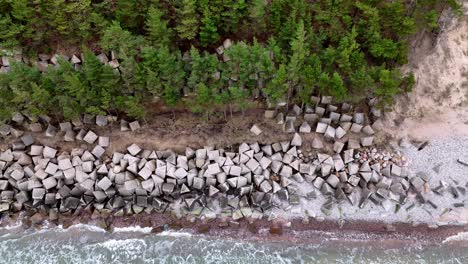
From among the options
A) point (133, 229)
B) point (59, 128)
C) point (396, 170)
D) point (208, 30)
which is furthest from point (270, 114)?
point (59, 128)

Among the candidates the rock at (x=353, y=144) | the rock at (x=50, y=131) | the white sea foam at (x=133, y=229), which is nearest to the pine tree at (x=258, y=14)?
the rock at (x=353, y=144)

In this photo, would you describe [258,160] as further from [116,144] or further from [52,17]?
[52,17]

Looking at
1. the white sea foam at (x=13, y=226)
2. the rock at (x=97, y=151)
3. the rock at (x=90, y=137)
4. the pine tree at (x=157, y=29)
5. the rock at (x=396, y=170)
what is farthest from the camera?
the rock at (x=90, y=137)

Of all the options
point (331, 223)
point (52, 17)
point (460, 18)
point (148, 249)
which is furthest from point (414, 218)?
point (52, 17)

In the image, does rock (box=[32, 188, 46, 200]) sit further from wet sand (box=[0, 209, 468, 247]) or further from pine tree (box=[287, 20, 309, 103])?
pine tree (box=[287, 20, 309, 103])

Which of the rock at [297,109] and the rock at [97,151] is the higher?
the rock at [297,109]

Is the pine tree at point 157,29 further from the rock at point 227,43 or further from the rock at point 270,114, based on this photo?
the rock at point 270,114

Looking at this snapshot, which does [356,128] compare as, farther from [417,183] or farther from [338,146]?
[417,183]

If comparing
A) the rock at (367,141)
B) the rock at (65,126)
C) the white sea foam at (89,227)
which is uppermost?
the rock at (367,141)
